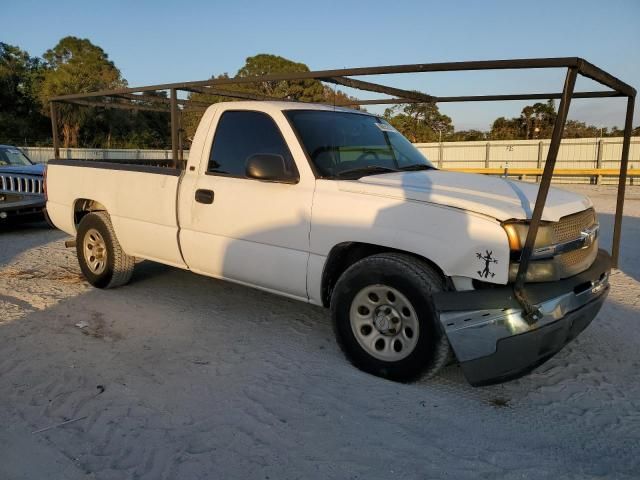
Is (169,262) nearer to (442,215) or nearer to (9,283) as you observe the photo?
(9,283)

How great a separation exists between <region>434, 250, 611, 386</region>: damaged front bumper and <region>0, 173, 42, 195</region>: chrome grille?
875 centimetres

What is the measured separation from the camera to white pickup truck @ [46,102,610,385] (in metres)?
3.10

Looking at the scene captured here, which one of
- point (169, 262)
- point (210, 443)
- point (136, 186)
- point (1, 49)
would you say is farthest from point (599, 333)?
point (1, 49)

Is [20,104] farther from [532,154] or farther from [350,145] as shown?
[350,145]

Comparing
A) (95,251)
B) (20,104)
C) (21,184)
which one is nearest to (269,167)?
(95,251)

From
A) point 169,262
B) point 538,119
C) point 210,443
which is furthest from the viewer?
point 538,119

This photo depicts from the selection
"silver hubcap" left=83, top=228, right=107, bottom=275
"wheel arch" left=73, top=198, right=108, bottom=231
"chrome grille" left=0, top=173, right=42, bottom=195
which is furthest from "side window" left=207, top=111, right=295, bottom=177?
"chrome grille" left=0, top=173, right=42, bottom=195

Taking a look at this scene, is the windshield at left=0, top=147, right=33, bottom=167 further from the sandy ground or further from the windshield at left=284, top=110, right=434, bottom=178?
the windshield at left=284, top=110, right=434, bottom=178

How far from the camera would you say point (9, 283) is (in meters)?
5.97

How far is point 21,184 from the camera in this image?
368 inches

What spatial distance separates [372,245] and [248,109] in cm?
165

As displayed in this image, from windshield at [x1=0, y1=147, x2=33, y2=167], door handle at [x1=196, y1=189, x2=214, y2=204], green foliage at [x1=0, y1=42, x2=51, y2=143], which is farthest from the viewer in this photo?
green foliage at [x1=0, y1=42, x2=51, y2=143]

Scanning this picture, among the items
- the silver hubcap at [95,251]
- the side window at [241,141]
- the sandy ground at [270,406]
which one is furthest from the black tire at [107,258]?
the side window at [241,141]

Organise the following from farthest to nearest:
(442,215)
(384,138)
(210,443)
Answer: (384,138) → (442,215) → (210,443)
